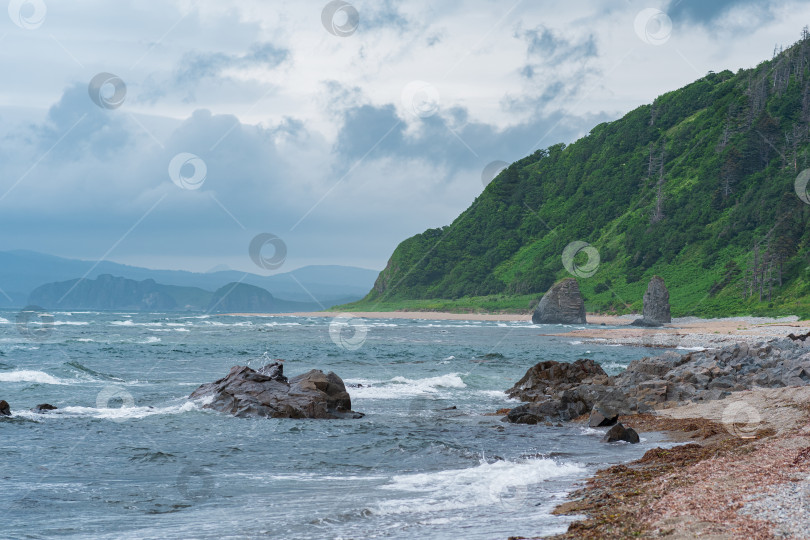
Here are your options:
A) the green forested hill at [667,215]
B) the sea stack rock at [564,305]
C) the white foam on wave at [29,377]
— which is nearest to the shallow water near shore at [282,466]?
the white foam on wave at [29,377]

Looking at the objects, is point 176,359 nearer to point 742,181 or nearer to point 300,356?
point 300,356

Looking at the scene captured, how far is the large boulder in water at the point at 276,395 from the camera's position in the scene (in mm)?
22547

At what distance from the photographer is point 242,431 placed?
64.7 ft

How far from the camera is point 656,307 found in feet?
285

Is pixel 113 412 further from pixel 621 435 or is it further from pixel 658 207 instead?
pixel 658 207

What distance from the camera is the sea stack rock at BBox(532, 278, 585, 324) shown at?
4230 inches

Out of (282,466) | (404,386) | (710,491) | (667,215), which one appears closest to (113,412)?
(282,466)

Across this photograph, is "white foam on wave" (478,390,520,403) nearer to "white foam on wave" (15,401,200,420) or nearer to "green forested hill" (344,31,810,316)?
"white foam on wave" (15,401,200,420)

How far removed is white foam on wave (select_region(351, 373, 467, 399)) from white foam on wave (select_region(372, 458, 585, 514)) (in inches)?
575

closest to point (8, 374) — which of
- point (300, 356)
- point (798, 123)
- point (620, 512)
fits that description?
point (300, 356)

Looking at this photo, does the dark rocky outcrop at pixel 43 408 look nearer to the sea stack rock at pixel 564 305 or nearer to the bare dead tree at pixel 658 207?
the sea stack rock at pixel 564 305

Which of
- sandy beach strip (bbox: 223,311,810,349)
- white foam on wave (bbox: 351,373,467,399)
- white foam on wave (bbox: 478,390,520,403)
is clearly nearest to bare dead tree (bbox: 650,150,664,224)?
sandy beach strip (bbox: 223,311,810,349)

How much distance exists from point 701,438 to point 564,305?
304 feet

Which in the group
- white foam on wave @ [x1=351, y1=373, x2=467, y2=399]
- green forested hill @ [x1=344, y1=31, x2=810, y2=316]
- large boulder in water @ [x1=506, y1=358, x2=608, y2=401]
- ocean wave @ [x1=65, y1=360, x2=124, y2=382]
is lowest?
white foam on wave @ [x1=351, y1=373, x2=467, y2=399]
